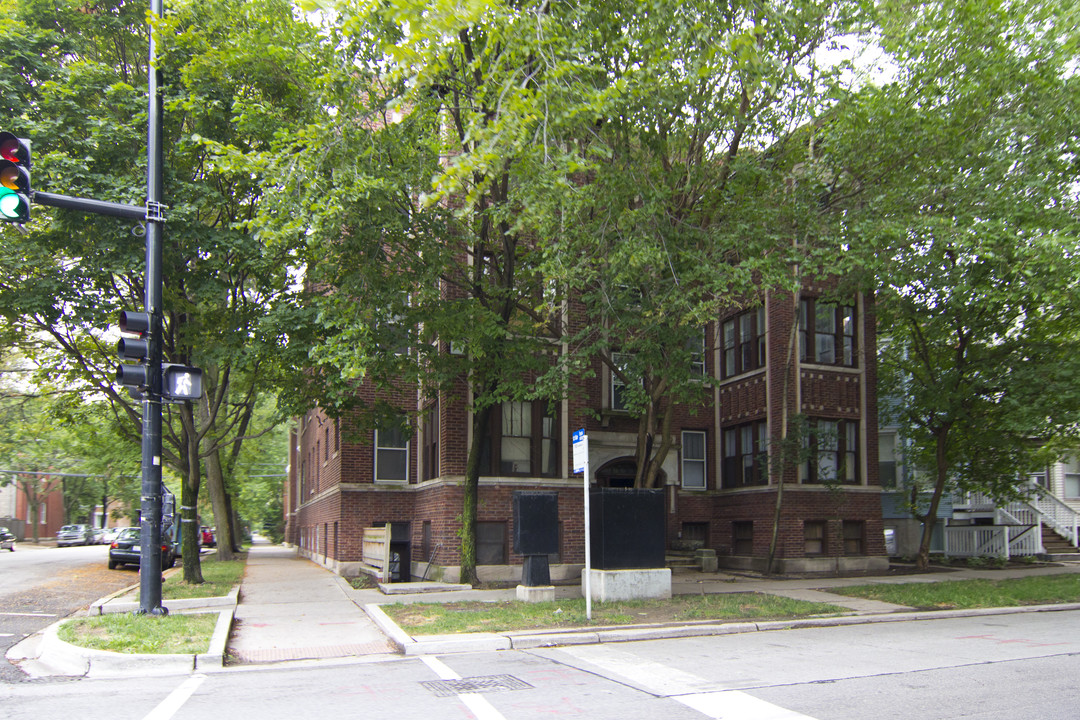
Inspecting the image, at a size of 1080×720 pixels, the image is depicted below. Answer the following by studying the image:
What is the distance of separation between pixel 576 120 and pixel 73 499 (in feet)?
219

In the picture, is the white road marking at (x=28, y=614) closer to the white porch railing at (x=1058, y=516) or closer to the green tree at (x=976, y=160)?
the green tree at (x=976, y=160)

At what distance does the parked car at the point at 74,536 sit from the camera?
187 ft

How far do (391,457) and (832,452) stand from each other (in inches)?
465

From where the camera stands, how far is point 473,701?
7387 mm

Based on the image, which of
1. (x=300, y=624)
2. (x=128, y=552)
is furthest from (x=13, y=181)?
(x=128, y=552)

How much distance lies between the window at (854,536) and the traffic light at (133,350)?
1782 cm

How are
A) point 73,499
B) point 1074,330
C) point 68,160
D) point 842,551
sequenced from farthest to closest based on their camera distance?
point 73,499 < point 842,551 < point 1074,330 < point 68,160

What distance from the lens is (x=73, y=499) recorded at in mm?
65062

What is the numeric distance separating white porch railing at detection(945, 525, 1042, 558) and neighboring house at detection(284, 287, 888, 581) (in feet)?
16.3

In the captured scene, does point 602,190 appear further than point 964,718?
Yes

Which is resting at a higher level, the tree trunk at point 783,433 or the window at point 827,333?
the window at point 827,333

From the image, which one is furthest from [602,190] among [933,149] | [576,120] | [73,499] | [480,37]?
[73,499]

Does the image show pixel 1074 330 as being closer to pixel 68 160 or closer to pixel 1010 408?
pixel 1010 408

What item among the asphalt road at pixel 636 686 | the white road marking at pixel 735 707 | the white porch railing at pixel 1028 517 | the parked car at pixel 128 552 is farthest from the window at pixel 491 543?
the white porch railing at pixel 1028 517
